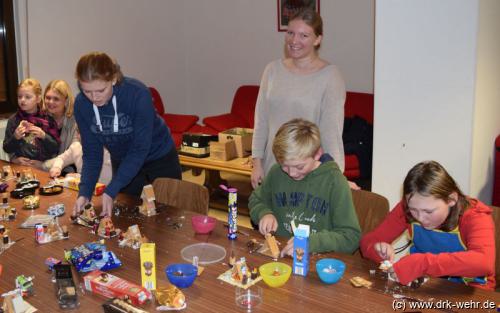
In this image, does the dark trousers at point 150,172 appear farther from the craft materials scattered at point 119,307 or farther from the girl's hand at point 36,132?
the craft materials scattered at point 119,307

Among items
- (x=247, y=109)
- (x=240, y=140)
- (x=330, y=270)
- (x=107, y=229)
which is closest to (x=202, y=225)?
(x=107, y=229)

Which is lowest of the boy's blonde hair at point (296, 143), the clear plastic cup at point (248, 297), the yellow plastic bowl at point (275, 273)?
the clear plastic cup at point (248, 297)

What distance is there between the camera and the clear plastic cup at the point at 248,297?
1.71 metres

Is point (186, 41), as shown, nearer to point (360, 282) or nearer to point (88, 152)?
point (88, 152)

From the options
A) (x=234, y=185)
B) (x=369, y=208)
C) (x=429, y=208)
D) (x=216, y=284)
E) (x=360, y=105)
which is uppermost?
(x=360, y=105)

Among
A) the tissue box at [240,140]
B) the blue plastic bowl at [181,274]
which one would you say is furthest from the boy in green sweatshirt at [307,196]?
the tissue box at [240,140]

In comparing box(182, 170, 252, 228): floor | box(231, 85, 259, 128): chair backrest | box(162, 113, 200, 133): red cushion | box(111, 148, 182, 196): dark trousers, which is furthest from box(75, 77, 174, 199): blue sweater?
box(231, 85, 259, 128): chair backrest

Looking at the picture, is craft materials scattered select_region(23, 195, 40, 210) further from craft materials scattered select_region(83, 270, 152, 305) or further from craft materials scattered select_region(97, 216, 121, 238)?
craft materials scattered select_region(83, 270, 152, 305)

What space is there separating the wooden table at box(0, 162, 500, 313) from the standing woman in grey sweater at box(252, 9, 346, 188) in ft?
2.33

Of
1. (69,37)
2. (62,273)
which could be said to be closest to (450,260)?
(62,273)

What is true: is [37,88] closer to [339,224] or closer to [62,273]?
[62,273]

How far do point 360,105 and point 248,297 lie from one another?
3.77 meters

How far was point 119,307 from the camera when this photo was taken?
166 centimetres

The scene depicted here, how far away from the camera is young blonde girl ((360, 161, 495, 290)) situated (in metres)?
1.83
